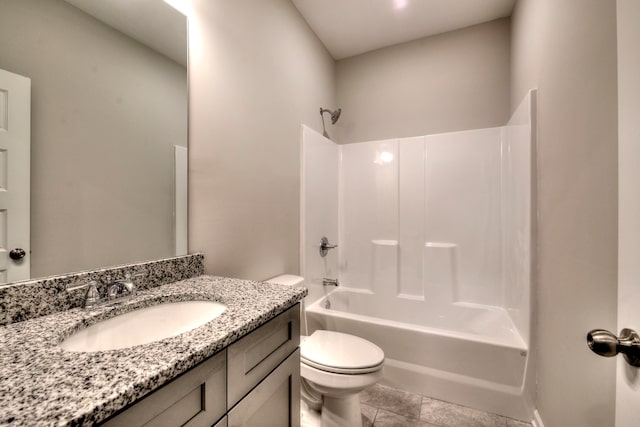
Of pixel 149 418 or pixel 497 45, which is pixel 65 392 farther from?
pixel 497 45

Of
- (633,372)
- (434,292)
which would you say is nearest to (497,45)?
(434,292)

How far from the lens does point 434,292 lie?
2385 mm

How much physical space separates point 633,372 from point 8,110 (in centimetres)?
157

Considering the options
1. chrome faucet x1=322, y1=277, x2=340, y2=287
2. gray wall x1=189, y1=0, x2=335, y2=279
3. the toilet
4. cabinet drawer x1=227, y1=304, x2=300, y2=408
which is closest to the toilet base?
the toilet

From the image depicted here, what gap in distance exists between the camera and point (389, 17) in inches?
86.1

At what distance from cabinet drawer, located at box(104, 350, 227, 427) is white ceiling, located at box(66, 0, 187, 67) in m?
1.18

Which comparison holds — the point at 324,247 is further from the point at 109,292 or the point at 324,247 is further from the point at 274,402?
the point at 109,292

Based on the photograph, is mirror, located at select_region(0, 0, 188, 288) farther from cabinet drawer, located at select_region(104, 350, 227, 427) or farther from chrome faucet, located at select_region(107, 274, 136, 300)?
cabinet drawer, located at select_region(104, 350, 227, 427)

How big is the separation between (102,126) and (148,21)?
0.51 m

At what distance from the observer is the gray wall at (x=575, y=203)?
0.88 metres

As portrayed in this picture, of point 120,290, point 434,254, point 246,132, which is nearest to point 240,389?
point 120,290

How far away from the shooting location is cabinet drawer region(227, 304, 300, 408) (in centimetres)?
70

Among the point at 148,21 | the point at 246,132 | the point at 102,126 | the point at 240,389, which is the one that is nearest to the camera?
the point at 240,389

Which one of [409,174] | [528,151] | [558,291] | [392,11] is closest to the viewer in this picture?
[558,291]
